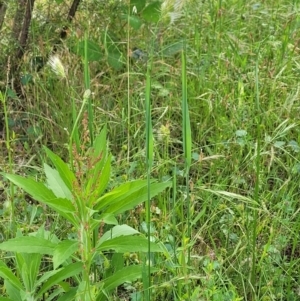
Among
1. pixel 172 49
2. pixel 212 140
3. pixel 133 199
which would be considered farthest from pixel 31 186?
pixel 172 49

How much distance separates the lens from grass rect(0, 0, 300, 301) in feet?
5.46

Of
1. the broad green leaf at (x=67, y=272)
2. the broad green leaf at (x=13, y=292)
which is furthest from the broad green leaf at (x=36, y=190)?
the broad green leaf at (x=13, y=292)

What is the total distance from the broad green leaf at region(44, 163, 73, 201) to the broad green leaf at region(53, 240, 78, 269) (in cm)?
16

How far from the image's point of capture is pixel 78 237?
126 cm

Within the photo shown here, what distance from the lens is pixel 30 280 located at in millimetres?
1396

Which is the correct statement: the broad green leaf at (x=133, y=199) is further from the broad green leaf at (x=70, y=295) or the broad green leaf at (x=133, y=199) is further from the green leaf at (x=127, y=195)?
the broad green leaf at (x=70, y=295)

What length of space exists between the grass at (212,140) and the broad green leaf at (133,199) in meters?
0.05

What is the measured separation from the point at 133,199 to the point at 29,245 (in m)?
0.28

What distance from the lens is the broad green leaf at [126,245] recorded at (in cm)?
137

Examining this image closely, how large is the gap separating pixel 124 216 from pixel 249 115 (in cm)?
75

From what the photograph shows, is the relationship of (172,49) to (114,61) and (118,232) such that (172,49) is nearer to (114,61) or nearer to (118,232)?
(114,61)

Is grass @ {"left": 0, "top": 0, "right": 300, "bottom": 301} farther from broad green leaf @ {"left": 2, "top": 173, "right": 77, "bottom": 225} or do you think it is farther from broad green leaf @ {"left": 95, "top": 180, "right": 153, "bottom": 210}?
broad green leaf @ {"left": 2, "top": 173, "right": 77, "bottom": 225}

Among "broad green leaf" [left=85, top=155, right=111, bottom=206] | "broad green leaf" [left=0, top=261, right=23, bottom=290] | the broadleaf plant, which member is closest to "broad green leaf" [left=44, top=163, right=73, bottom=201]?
the broadleaf plant

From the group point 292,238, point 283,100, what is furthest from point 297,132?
point 292,238
